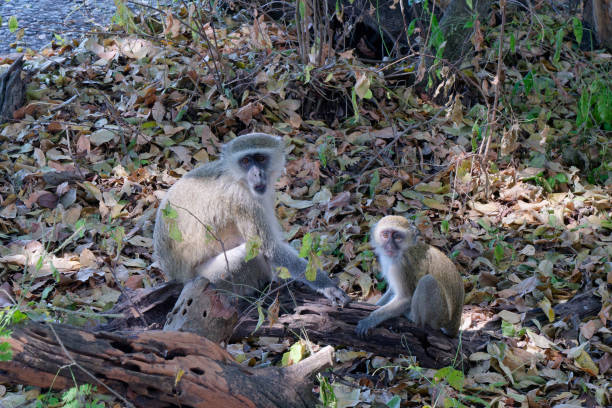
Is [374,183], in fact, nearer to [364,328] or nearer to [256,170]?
[256,170]

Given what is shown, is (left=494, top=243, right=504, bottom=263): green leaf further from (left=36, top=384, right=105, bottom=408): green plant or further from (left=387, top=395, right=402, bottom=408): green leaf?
(left=36, top=384, right=105, bottom=408): green plant

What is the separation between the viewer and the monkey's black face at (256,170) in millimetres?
4668

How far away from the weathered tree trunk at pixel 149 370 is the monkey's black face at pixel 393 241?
1508 millimetres

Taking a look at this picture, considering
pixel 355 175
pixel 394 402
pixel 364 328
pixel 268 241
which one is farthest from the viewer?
pixel 355 175

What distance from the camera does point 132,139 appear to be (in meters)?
6.97

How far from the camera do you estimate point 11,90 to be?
7172mm

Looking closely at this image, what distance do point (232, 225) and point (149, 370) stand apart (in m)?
1.90

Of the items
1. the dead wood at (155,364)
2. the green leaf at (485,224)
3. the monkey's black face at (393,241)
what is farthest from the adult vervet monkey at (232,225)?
the green leaf at (485,224)

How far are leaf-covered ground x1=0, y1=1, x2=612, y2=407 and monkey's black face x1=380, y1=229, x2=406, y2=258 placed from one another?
779 millimetres

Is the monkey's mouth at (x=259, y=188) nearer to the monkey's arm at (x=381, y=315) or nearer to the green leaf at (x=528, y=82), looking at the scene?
the monkey's arm at (x=381, y=315)

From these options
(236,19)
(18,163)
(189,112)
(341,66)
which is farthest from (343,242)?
(236,19)

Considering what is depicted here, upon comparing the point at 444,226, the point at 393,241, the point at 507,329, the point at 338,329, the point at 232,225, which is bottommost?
the point at 507,329

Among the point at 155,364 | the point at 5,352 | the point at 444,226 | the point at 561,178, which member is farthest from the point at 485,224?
the point at 5,352

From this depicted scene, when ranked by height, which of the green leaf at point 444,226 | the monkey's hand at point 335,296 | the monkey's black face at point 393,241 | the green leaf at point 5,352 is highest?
the green leaf at point 5,352
